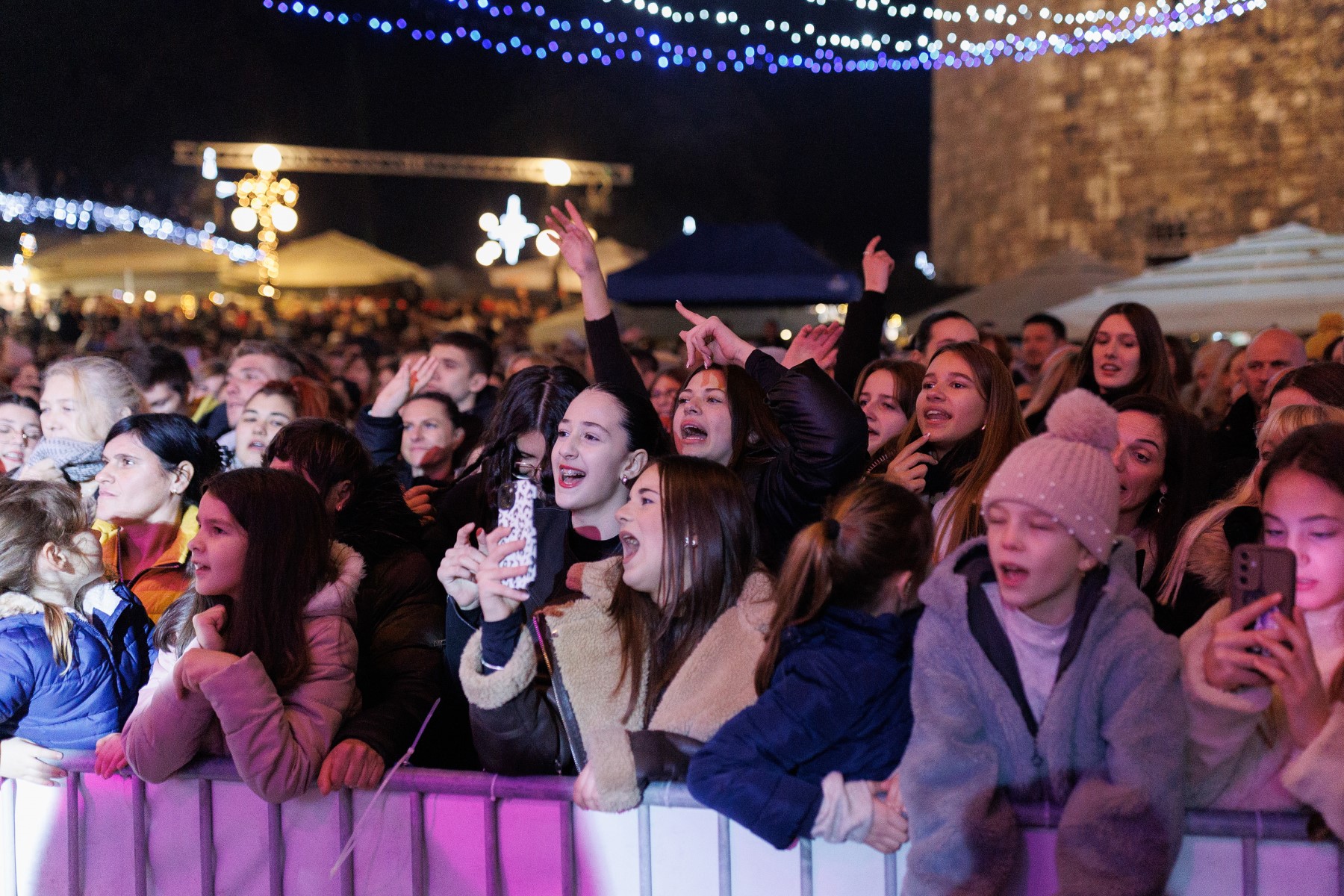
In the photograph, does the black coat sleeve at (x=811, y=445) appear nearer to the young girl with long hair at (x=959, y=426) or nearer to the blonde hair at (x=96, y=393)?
the young girl with long hair at (x=959, y=426)

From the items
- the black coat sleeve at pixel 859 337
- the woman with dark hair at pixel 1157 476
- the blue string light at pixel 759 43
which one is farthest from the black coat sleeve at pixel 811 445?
the blue string light at pixel 759 43

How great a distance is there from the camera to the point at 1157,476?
3650mm

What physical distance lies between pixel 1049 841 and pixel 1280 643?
52cm

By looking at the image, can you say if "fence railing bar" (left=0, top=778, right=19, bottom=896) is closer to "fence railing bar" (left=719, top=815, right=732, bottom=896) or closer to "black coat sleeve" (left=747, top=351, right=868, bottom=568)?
"fence railing bar" (left=719, top=815, right=732, bottom=896)

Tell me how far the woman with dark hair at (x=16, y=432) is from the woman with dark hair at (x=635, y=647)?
3520mm

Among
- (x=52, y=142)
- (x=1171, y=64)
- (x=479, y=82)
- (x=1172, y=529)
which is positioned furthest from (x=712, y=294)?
(x=479, y=82)

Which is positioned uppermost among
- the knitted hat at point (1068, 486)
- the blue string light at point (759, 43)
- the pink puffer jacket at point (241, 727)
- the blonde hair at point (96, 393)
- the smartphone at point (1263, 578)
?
the blue string light at point (759, 43)

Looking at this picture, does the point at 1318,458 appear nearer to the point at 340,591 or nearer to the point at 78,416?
the point at 340,591

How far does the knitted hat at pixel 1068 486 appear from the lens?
2.26 meters

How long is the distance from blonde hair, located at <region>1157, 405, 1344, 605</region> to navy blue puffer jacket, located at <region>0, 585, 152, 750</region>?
2.59 metres

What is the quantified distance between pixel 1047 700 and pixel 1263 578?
415 mm

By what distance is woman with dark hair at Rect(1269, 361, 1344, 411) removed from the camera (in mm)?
3885

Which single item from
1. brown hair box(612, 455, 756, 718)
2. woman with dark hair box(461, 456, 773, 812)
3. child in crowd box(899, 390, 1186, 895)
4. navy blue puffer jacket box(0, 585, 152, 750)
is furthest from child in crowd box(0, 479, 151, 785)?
child in crowd box(899, 390, 1186, 895)

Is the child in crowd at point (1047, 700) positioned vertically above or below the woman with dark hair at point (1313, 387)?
below
